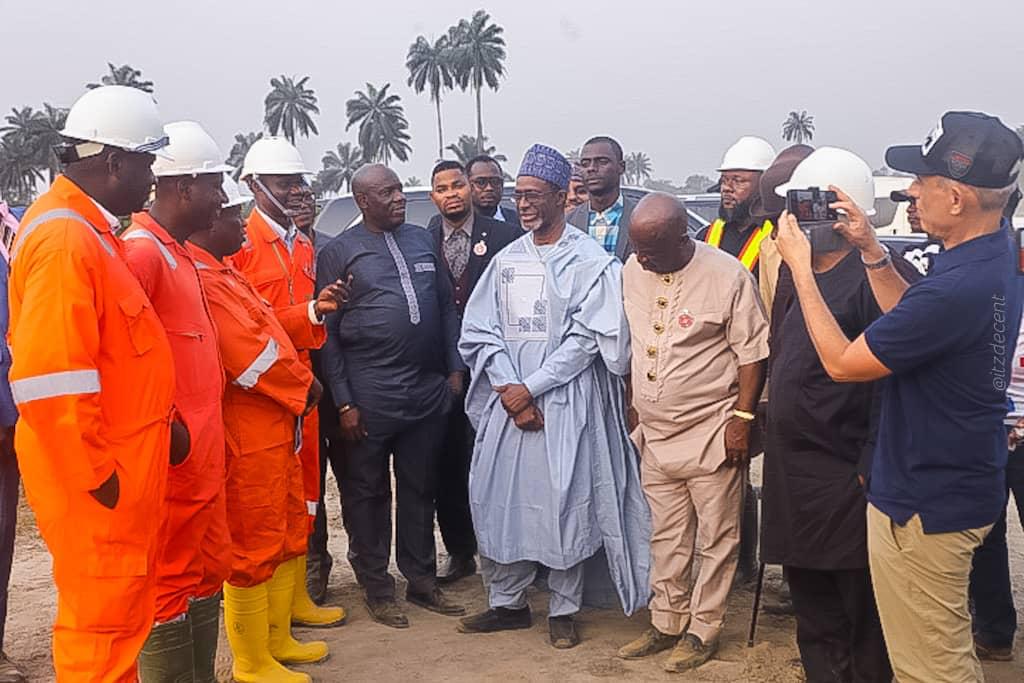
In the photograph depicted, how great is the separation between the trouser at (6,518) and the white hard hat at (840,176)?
135 inches

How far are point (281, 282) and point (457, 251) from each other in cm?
120

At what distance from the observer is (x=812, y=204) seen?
320 centimetres

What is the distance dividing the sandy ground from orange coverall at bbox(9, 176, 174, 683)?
1692 millimetres

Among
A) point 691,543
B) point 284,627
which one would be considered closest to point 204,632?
point 284,627

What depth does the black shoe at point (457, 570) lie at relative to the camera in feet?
18.4

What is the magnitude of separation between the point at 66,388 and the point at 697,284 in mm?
2598

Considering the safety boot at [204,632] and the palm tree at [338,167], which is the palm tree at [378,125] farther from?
the safety boot at [204,632]

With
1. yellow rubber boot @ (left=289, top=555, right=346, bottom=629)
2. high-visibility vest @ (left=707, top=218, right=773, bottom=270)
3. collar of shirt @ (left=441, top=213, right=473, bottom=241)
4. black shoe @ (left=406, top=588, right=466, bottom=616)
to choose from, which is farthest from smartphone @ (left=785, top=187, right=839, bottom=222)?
yellow rubber boot @ (left=289, top=555, right=346, bottom=629)

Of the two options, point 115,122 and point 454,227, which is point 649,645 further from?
point 115,122

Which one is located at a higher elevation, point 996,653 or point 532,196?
point 532,196

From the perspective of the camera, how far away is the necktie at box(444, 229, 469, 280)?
18.3 ft

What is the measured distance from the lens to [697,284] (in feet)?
14.1

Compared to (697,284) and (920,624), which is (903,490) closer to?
(920,624)

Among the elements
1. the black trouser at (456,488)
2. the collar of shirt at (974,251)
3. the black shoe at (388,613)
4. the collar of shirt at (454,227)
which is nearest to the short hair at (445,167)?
the collar of shirt at (454,227)
